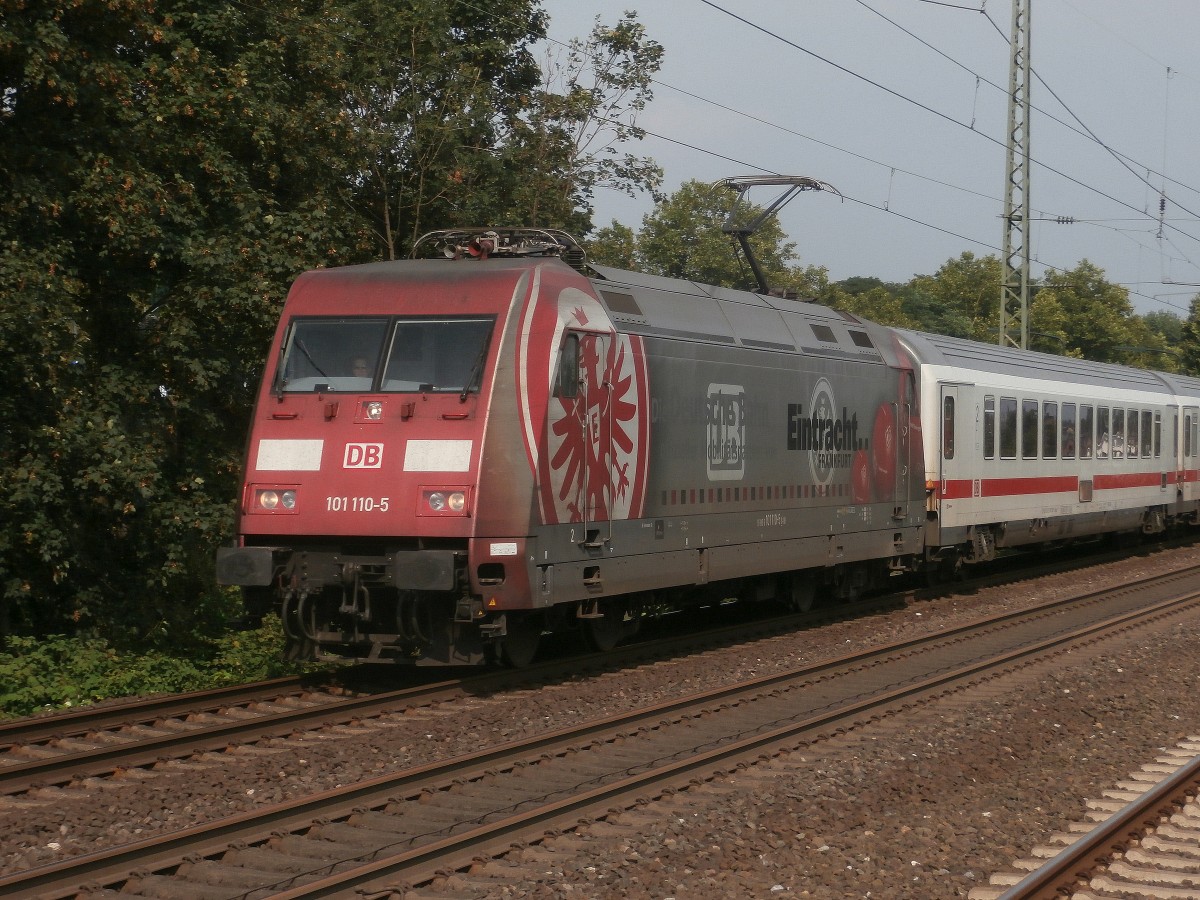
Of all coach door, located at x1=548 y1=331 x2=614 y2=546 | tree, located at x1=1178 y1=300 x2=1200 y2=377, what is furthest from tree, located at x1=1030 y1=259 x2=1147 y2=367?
coach door, located at x1=548 y1=331 x2=614 y2=546

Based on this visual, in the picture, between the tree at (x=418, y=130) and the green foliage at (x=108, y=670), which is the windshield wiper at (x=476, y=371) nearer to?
the green foliage at (x=108, y=670)

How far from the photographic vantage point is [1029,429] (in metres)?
21.9

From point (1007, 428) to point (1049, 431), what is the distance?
1.71m

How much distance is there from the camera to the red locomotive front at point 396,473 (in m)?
10.7

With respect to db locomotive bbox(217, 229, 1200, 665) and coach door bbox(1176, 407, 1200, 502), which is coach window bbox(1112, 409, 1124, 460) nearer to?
coach door bbox(1176, 407, 1200, 502)

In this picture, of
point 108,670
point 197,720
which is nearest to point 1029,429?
point 108,670

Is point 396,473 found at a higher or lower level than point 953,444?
lower

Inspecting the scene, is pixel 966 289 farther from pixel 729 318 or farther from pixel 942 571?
pixel 729 318

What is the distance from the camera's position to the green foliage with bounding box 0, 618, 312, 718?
11.2 m

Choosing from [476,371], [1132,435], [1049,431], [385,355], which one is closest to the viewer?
[476,371]

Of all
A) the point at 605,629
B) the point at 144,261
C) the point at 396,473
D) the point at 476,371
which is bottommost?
the point at 605,629

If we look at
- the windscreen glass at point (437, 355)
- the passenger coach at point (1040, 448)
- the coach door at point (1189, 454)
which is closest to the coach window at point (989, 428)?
the passenger coach at point (1040, 448)

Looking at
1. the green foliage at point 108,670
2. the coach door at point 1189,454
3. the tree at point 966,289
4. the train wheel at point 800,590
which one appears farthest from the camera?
the tree at point 966,289

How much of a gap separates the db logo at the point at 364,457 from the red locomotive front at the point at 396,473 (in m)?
0.01
